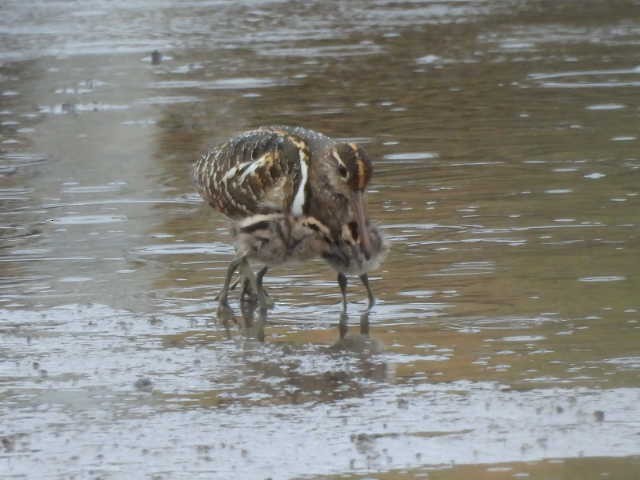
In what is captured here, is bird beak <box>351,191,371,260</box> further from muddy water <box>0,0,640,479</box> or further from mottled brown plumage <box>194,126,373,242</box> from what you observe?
muddy water <box>0,0,640,479</box>

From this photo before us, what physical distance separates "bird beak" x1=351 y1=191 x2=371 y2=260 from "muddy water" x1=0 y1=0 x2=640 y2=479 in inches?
15.2

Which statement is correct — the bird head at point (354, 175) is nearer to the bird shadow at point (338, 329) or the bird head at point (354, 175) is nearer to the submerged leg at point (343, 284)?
the submerged leg at point (343, 284)

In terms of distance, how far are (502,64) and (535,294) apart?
12.2 meters

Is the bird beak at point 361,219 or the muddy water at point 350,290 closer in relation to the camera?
the muddy water at point 350,290

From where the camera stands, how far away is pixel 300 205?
9.45m

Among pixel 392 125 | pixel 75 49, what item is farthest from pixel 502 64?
pixel 75 49

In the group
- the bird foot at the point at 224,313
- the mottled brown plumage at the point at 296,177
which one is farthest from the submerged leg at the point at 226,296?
the mottled brown plumage at the point at 296,177

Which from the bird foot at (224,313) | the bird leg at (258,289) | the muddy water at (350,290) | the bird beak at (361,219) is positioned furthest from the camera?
the bird leg at (258,289)

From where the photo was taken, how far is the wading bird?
9.38 m

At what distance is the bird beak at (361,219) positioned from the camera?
30.8 ft

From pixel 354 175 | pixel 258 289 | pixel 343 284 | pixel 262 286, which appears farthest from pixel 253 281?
pixel 354 175

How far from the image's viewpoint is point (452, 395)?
766 cm

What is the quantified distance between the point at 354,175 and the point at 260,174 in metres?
0.60

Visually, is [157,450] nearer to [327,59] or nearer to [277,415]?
[277,415]
